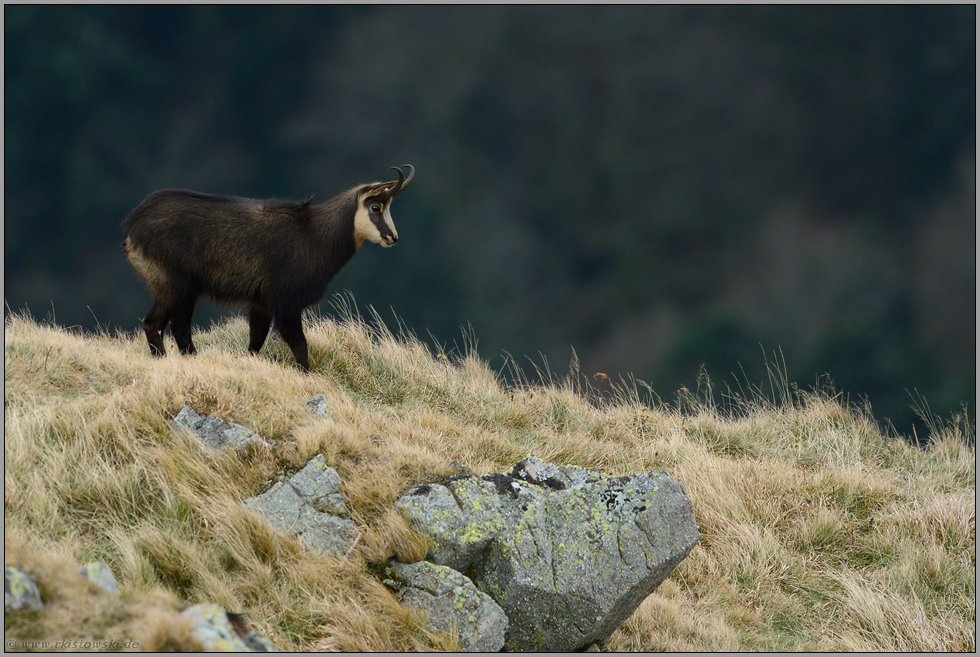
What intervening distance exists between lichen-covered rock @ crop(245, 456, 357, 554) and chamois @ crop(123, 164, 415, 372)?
3.41 meters

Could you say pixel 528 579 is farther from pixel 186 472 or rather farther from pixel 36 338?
pixel 36 338

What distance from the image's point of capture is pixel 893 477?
7805mm

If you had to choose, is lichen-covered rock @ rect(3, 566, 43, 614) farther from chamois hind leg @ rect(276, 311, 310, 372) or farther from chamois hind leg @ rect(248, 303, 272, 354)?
chamois hind leg @ rect(248, 303, 272, 354)

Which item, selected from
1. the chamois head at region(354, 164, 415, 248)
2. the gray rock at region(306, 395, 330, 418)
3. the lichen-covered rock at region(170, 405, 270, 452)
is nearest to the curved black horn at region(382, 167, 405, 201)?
the chamois head at region(354, 164, 415, 248)

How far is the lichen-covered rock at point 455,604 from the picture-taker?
13.6ft

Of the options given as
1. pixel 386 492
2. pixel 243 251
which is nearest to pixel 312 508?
pixel 386 492

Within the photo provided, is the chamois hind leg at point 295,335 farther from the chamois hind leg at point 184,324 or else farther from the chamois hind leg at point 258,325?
the chamois hind leg at point 184,324

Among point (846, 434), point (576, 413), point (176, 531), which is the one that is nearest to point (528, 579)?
point (176, 531)

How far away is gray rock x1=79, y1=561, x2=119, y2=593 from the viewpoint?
11.6 feet

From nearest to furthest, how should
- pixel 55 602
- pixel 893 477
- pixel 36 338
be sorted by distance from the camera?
1. pixel 55 602
2. pixel 36 338
3. pixel 893 477

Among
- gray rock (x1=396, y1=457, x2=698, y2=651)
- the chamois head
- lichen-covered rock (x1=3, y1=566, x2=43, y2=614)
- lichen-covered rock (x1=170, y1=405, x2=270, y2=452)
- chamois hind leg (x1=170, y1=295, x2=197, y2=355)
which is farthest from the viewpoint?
the chamois head

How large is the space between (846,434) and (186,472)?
6.98 m

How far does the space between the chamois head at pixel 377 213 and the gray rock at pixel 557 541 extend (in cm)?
395

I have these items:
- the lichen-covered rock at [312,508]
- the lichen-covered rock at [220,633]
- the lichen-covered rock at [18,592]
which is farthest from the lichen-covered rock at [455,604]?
the lichen-covered rock at [18,592]
